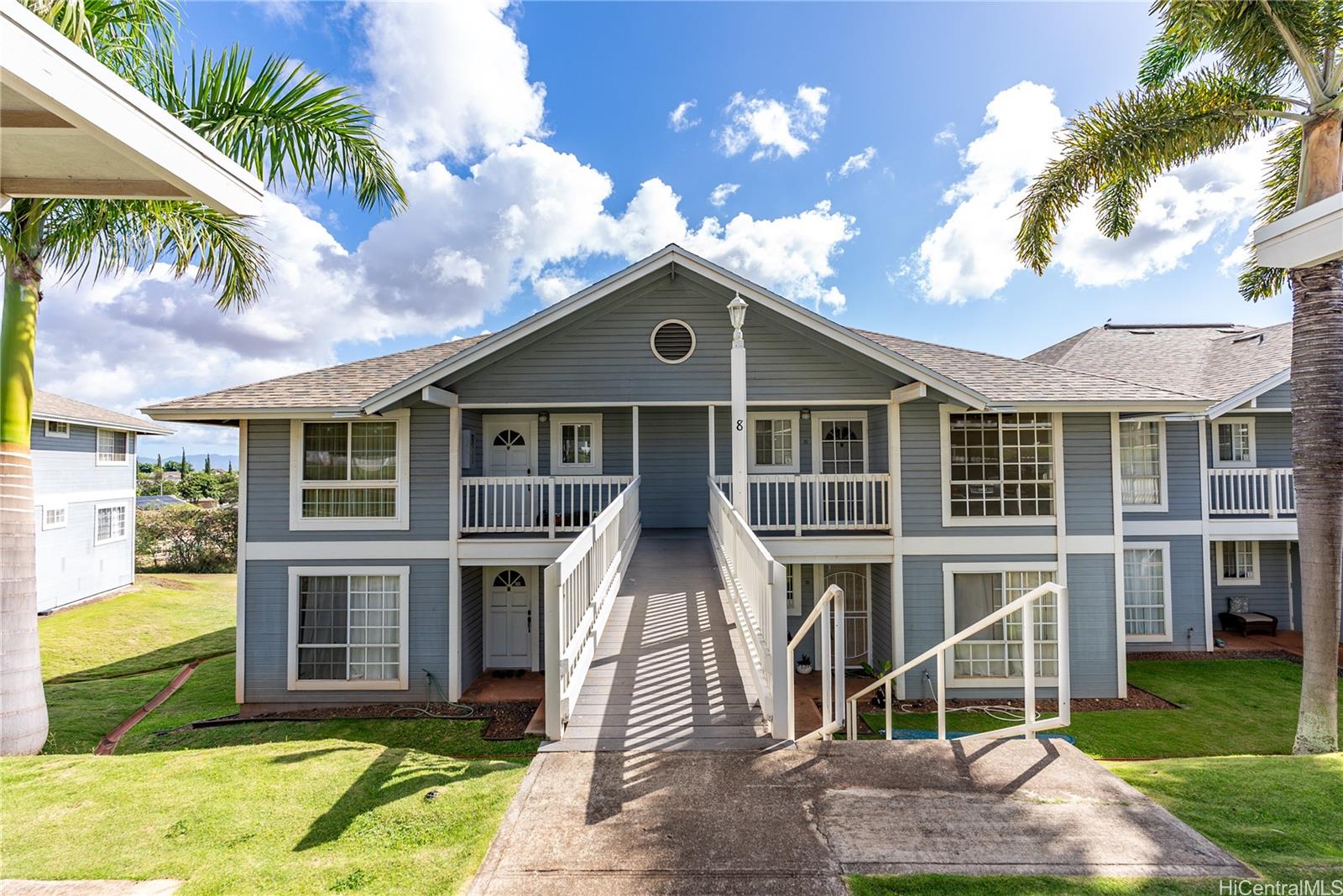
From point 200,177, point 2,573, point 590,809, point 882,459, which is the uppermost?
point 200,177

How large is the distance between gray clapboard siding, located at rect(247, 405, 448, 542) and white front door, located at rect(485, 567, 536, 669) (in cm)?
190

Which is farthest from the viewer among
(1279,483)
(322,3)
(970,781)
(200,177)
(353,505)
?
(1279,483)

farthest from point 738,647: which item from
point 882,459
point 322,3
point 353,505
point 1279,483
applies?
point 1279,483

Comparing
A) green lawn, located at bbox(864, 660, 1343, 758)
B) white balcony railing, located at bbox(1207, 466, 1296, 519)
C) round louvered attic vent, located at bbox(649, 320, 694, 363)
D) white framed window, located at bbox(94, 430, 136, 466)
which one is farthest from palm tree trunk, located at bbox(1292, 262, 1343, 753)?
white framed window, located at bbox(94, 430, 136, 466)

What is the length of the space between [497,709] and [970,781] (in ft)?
26.4

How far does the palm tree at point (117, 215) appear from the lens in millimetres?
6668

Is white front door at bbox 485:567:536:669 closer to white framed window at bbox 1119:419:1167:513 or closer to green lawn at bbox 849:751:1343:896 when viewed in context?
green lawn at bbox 849:751:1343:896

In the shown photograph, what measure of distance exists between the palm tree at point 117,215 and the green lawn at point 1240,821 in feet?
32.9

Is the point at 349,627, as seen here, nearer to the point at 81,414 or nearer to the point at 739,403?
the point at 739,403

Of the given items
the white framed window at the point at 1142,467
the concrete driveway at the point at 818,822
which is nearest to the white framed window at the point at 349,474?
the concrete driveway at the point at 818,822

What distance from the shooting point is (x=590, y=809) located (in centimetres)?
311

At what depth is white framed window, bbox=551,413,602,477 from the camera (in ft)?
38.1

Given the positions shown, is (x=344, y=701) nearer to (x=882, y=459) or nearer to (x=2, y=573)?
(x=2, y=573)

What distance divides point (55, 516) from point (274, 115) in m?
16.6
